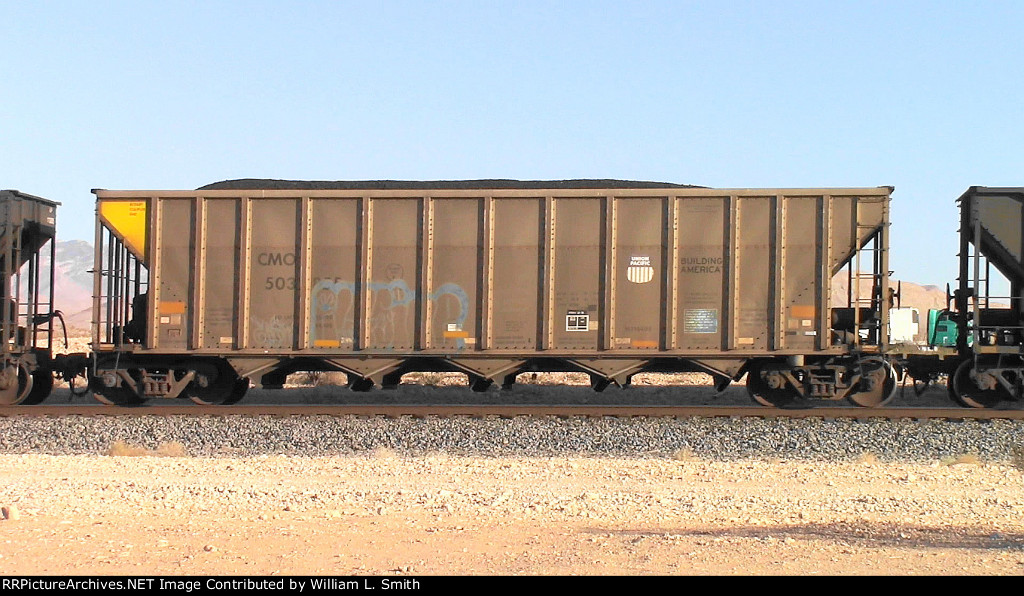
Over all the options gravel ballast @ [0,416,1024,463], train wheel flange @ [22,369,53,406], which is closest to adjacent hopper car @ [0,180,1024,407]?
train wheel flange @ [22,369,53,406]

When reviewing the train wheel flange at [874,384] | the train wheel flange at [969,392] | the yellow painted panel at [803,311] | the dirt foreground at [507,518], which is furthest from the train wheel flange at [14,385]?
the train wheel flange at [969,392]

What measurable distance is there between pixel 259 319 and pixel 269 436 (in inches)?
98.9

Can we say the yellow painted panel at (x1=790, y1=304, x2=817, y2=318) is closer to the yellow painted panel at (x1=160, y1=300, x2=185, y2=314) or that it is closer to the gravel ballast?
the gravel ballast

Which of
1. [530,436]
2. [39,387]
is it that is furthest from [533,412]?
[39,387]

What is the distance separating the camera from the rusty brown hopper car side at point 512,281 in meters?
13.9

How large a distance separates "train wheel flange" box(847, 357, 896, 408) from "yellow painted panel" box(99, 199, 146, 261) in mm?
11137

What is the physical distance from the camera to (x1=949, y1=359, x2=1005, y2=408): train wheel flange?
14.5m

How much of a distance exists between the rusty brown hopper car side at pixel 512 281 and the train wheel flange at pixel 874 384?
33 millimetres

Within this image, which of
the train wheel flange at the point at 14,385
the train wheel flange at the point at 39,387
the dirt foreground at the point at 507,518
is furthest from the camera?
the train wheel flange at the point at 39,387

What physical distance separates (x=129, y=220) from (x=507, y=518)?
32.6ft

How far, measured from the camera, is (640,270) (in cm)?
1399

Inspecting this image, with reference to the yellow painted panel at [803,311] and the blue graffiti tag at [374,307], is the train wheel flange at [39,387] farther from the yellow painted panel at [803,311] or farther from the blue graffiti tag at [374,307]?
the yellow painted panel at [803,311]
